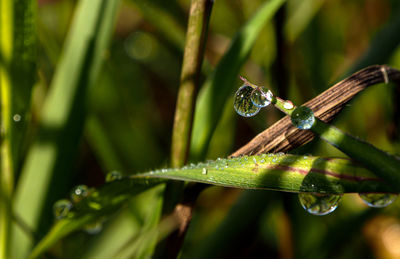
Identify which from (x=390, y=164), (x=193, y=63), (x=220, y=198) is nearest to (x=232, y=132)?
(x=220, y=198)

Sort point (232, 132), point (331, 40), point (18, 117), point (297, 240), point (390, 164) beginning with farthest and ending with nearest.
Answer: point (331, 40) < point (232, 132) < point (297, 240) < point (18, 117) < point (390, 164)

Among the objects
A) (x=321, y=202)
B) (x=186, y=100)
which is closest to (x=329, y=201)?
(x=321, y=202)

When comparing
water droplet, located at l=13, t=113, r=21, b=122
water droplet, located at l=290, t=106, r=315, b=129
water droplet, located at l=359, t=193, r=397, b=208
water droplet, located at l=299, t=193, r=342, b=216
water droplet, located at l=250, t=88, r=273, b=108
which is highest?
water droplet, located at l=13, t=113, r=21, b=122

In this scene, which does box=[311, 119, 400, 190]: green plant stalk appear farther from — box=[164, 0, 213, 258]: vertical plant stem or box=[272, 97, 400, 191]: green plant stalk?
box=[164, 0, 213, 258]: vertical plant stem

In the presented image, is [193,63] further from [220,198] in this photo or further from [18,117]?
[220,198]

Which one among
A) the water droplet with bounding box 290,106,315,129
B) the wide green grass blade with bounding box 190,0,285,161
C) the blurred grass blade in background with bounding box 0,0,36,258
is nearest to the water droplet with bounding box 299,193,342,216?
the water droplet with bounding box 290,106,315,129

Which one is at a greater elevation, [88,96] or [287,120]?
[88,96]

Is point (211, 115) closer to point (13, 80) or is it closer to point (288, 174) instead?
point (288, 174)
